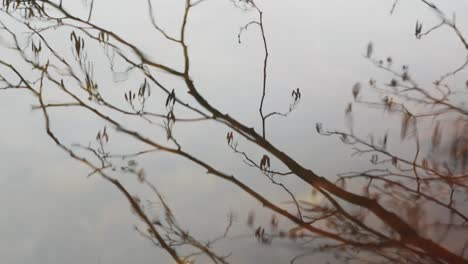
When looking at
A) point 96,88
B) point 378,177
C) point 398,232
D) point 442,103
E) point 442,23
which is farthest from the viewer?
point 442,103

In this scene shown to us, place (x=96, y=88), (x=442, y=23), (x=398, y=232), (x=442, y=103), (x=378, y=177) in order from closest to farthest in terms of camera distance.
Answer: (x=398, y=232)
(x=96, y=88)
(x=378, y=177)
(x=442, y=23)
(x=442, y=103)

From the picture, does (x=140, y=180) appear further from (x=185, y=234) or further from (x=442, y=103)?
(x=442, y=103)

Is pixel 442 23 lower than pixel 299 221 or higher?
higher

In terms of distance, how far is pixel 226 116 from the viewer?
6.86 ft

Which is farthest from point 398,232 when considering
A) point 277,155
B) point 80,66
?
point 80,66

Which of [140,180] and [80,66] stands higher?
[80,66]

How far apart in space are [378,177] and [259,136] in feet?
2.54

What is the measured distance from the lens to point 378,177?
8.32 ft

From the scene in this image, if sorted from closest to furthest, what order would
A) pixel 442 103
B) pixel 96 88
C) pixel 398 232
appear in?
pixel 398 232 < pixel 96 88 < pixel 442 103

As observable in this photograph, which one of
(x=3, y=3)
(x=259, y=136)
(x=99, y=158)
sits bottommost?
(x=99, y=158)

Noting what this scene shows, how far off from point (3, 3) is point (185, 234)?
1.40 metres

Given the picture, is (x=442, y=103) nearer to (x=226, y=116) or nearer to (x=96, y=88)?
(x=226, y=116)

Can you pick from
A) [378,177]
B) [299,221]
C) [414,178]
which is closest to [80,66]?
[299,221]

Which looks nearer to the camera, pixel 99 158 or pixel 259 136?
pixel 259 136
